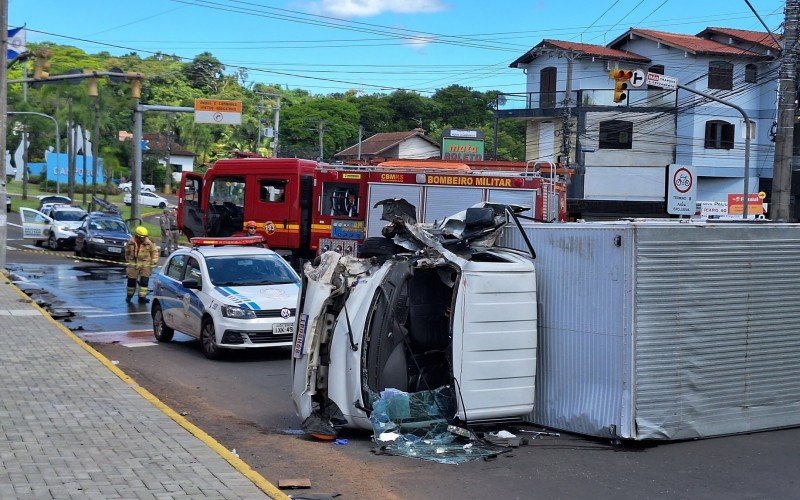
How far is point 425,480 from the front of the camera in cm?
728

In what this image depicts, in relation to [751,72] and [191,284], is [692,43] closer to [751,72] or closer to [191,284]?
[751,72]

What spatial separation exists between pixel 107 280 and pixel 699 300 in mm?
20660

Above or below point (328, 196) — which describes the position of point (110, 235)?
below

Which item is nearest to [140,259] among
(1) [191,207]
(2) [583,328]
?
(1) [191,207]

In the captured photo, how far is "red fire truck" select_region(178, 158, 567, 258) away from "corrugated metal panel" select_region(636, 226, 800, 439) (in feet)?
35.1

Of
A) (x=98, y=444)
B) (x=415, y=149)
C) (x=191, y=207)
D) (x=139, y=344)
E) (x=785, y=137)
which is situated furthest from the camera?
(x=415, y=149)

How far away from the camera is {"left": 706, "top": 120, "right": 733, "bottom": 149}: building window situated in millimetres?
47125

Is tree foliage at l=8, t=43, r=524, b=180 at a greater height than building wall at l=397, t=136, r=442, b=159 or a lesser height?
greater

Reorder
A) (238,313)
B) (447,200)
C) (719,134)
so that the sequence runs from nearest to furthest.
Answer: (238,313) → (447,200) → (719,134)

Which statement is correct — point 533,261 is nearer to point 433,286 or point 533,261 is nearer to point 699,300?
point 433,286

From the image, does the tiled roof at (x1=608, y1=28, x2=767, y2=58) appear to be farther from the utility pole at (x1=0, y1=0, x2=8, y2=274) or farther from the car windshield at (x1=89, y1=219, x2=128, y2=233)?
the utility pole at (x1=0, y1=0, x2=8, y2=274)

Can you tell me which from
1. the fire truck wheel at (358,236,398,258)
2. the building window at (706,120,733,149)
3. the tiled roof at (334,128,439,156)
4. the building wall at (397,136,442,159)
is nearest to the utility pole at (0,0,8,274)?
the fire truck wheel at (358,236,398,258)

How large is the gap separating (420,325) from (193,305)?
664 centimetres

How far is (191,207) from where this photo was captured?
25328mm
